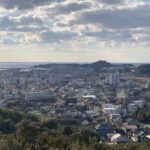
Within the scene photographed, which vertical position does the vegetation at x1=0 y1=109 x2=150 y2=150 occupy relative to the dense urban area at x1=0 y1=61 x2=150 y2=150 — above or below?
above

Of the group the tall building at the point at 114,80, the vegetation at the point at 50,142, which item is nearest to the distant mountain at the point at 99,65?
the tall building at the point at 114,80

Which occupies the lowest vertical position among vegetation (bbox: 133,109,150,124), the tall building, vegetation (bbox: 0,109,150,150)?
the tall building

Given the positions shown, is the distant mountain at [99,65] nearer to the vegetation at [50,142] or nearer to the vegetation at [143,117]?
the vegetation at [143,117]

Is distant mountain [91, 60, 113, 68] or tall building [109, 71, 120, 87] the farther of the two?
distant mountain [91, 60, 113, 68]

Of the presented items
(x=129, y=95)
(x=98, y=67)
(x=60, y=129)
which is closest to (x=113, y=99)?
(x=129, y=95)

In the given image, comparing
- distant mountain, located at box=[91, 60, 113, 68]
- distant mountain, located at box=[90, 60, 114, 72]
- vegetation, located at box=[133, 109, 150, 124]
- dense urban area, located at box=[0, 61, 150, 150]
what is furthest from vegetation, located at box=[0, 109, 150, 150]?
distant mountain, located at box=[91, 60, 113, 68]

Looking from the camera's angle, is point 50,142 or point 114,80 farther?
point 114,80

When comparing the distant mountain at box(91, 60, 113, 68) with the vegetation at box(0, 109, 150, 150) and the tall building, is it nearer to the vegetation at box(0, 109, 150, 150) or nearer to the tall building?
the tall building

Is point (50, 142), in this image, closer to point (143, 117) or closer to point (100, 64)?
point (143, 117)

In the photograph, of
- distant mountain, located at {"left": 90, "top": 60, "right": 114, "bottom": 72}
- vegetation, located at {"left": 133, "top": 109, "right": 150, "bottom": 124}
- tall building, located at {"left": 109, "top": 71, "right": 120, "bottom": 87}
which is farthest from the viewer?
distant mountain, located at {"left": 90, "top": 60, "right": 114, "bottom": 72}

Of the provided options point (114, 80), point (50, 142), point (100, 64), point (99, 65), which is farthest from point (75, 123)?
point (100, 64)

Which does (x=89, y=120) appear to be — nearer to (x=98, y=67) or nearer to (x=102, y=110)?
(x=102, y=110)

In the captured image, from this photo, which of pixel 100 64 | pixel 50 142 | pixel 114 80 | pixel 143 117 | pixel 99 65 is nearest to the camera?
pixel 50 142
